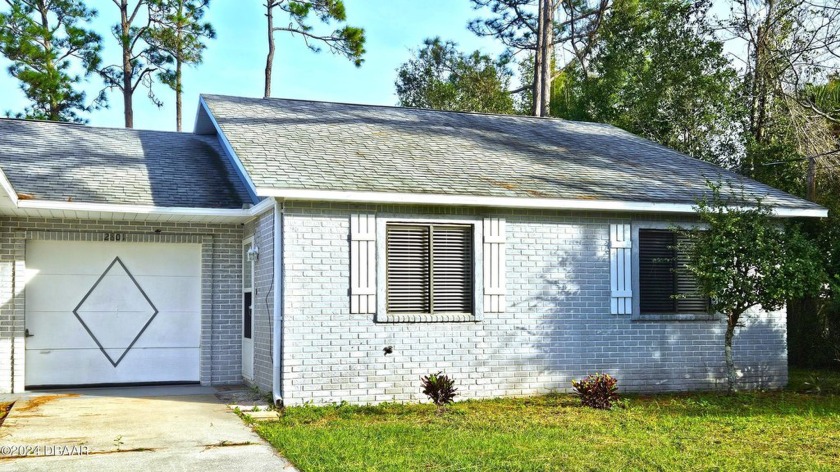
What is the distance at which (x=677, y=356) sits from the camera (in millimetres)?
12633

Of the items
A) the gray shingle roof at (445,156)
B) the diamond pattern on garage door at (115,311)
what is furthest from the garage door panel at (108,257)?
the gray shingle roof at (445,156)

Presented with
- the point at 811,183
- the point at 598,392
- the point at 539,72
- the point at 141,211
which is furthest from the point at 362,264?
the point at 539,72

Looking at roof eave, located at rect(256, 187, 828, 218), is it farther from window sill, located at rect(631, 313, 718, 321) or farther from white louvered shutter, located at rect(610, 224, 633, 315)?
window sill, located at rect(631, 313, 718, 321)

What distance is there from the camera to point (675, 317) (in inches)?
496

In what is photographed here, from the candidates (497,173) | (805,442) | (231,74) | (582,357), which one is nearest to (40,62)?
(231,74)

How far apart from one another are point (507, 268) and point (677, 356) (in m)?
2.93

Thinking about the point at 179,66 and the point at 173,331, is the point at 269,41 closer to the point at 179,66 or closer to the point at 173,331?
the point at 179,66

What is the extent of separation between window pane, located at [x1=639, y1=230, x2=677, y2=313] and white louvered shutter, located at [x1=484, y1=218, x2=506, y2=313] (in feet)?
7.33

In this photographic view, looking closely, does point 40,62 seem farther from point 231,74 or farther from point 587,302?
point 587,302

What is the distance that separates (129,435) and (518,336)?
527cm

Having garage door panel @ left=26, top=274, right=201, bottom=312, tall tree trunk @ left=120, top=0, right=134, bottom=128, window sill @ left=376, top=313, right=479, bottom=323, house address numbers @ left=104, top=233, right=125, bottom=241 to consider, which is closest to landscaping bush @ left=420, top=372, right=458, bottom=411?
window sill @ left=376, top=313, right=479, bottom=323

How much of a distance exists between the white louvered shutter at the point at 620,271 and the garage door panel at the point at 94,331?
239 inches

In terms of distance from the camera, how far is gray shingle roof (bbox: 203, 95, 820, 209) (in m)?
11.4

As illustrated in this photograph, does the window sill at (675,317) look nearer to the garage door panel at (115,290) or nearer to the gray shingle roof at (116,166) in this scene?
the gray shingle roof at (116,166)
